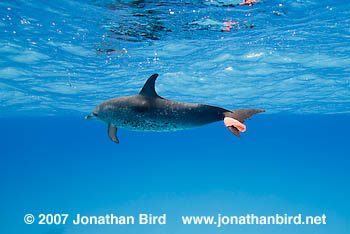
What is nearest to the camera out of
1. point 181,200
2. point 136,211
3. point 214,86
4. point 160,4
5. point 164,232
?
point 160,4

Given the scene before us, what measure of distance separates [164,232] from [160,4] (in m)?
29.4

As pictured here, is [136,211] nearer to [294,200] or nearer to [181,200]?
[181,200]

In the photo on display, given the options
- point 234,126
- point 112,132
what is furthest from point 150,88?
point 234,126

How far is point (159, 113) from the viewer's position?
3852mm

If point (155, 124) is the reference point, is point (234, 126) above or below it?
below

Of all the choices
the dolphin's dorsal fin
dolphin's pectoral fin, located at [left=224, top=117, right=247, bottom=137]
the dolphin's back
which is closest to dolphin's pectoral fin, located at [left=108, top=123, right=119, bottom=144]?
the dolphin's back

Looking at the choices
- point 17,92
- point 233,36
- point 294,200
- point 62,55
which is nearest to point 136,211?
point 17,92

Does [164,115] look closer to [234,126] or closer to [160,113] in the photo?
[160,113]

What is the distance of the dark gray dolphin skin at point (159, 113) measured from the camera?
142 inches

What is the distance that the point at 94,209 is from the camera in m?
41.4

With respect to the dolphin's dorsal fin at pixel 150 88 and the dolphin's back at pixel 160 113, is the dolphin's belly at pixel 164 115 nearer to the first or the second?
the dolphin's back at pixel 160 113

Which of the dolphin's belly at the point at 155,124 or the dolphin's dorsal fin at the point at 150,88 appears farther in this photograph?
the dolphin's dorsal fin at the point at 150,88

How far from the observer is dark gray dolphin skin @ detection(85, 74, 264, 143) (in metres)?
3.61

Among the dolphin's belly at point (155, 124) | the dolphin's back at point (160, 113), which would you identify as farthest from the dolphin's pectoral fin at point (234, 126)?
the dolphin's belly at point (155, 124)
